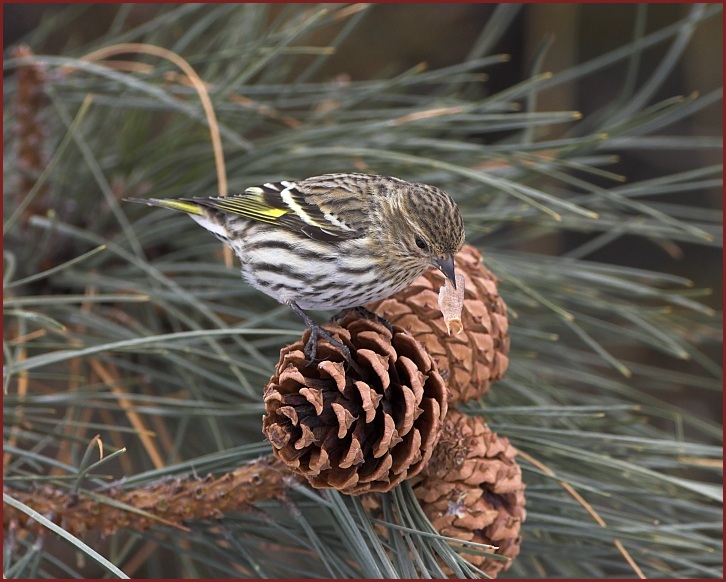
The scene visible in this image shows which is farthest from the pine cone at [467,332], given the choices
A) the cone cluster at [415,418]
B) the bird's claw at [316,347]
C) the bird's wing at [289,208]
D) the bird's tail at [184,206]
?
the bird's tail at [184,206]

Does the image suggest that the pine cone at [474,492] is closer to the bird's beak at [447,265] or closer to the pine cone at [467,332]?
the pine cone at [467,332]

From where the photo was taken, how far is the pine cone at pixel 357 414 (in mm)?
853

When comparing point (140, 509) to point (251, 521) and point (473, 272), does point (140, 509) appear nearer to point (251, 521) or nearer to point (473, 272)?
point (251, 521)

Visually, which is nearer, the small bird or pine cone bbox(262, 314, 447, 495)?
pine cone bbox(262, 314, 447, 495)

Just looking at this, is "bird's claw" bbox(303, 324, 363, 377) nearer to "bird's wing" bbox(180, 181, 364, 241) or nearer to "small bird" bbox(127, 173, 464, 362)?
"small bird" bbox(127, 173, 464, 362)

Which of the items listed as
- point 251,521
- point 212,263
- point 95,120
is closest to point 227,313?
point 212,263

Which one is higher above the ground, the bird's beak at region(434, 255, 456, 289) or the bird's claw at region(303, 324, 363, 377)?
the bird's beak at region(434, 255, 456, 289)

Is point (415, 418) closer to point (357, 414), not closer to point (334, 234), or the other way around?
point (357, 414)

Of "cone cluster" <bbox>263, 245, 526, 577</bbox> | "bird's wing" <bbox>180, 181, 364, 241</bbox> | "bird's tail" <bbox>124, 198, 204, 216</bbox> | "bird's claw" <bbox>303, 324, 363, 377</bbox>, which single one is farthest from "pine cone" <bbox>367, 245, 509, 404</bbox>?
"bird's tail" <bbox>124, 198, 204, 216</bbox>

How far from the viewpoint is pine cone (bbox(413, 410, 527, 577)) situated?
3.03ft

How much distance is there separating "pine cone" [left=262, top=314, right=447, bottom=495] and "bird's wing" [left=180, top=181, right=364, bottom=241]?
0.35 meters

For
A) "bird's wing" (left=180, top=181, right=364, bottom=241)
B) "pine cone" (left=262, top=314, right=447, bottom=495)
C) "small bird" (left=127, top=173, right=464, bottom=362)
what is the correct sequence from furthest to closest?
1. "bird's wing" (left=180, top=181, right=364, bottom=241)
2. "small bird" (left=127, top=173, right=464, bottom=362)
3. "pine cone" (left=262, top=314, right=447, bottom=495)

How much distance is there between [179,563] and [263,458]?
25.0 inches

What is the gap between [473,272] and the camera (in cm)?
106
